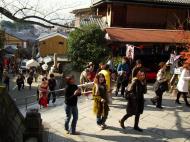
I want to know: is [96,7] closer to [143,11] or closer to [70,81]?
A: [143,11]

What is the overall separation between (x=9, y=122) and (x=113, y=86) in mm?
8803

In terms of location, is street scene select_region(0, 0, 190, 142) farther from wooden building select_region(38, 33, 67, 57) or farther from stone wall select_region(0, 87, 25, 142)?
wooden building select_region(38, 33, 67, 57)

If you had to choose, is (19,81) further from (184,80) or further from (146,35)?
(184,80)

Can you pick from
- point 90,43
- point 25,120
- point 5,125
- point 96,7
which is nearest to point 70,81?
point 25,120

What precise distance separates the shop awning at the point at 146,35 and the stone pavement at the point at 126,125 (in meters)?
9.83

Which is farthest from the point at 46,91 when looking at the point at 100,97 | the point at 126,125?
the point at 100,97

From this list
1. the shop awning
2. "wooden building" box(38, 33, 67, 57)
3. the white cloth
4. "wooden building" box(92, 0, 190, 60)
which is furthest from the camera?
"wooden building" box(38, 33, 67, 57)

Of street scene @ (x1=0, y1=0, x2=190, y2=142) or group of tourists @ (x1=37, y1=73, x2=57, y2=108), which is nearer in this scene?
street scene @ (x1=0, y1=0, x2=190, y2=142)

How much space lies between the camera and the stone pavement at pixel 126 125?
33.9 ft

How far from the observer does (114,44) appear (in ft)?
79.4

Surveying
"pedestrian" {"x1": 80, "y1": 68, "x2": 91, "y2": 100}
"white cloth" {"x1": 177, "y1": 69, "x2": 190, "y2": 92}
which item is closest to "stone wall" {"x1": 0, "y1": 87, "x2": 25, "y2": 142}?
"pedestrian" {"x1": 80, "y1": 68, "x2": 91, "y2": 100}

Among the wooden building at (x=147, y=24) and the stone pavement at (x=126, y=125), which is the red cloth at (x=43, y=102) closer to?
the stone pavement at (x=126, y=125)

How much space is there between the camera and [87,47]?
23.3 m

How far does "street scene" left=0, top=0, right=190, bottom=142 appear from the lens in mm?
9898
